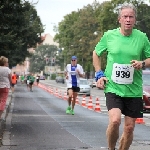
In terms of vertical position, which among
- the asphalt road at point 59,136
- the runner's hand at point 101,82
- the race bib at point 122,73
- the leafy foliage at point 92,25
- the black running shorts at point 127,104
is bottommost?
the asphalt road at point 59,136

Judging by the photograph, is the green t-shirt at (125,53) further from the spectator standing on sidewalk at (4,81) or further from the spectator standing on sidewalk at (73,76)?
the spectator standing on sidewalk at (73,76)

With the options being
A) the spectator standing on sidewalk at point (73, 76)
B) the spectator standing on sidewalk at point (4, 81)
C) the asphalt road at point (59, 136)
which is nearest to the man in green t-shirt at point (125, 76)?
the asphalt road at point (59, 136)

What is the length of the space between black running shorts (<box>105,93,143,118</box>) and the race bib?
0.63ft

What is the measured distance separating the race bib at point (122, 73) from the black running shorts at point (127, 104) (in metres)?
0.19

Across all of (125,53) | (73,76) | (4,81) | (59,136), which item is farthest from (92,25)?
(125,53)

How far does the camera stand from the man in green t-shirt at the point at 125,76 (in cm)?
649

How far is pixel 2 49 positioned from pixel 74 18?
8819 cm

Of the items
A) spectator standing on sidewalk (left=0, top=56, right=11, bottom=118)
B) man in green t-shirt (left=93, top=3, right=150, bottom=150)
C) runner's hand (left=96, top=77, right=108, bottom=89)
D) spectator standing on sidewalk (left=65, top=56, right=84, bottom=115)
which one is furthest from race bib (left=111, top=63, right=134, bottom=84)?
spectator standing on sidewalk (left=65, top=56, right=84, bottom=115)

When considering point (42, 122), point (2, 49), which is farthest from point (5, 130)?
point (2, 49)

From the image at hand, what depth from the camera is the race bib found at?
6512mm

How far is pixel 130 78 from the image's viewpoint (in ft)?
21.5

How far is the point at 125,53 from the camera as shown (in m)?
6.54

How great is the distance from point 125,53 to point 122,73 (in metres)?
0.25

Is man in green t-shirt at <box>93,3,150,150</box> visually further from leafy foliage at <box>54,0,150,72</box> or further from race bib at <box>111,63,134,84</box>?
leafy foliage at <box>54,0,150,72</box>
